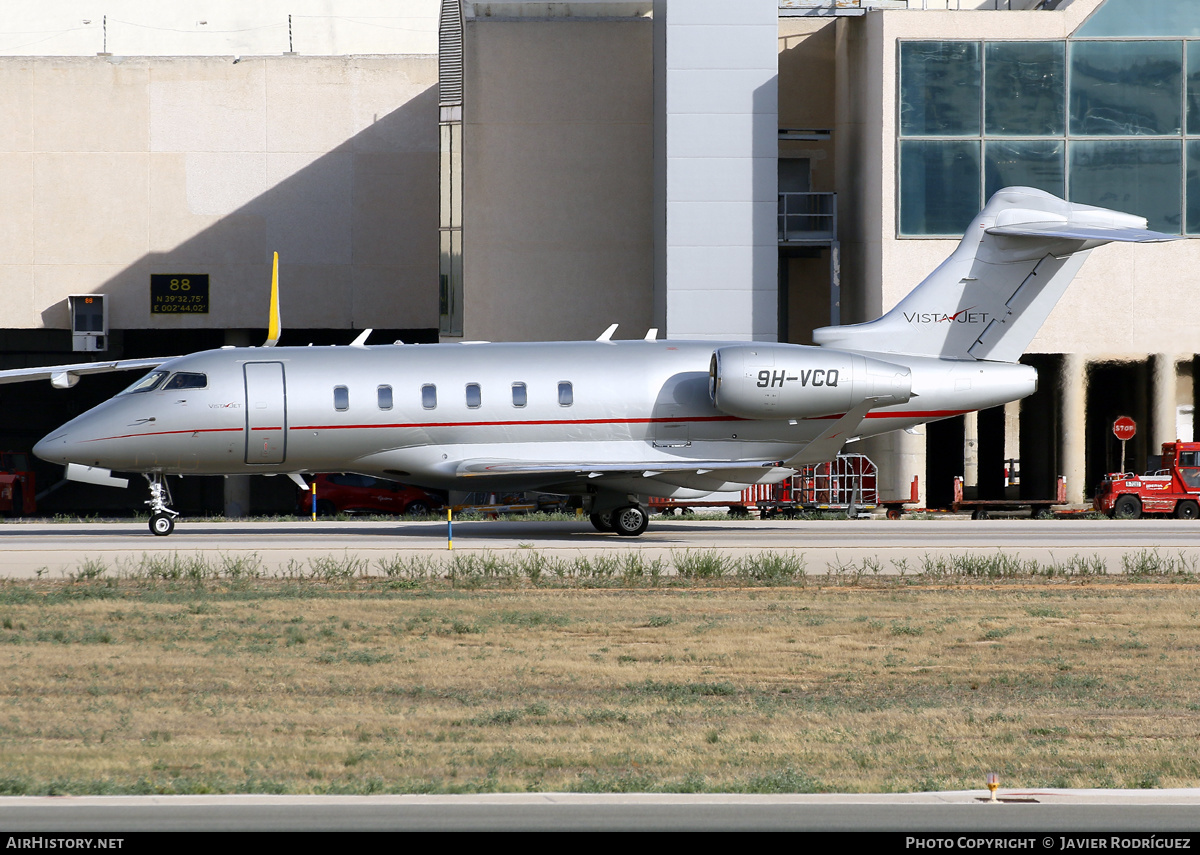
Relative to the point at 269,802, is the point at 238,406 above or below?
above

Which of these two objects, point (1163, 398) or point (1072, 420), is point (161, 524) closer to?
point (1072, 420)

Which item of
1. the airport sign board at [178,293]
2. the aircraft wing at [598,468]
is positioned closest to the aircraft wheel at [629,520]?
the aircraft wing at [598,468]

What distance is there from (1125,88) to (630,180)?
1442 centimetres

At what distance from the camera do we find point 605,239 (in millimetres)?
40750

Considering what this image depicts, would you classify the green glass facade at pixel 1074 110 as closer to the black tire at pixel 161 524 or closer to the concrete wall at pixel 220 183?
the concrete wall at pixel 220 183

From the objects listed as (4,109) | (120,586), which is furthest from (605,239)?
(120,586)

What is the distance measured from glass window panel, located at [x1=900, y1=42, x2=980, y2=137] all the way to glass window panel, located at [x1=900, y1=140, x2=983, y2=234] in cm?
43

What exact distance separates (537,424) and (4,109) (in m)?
30.1

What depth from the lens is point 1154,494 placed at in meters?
34.2

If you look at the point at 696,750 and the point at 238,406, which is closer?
the point at 696,750

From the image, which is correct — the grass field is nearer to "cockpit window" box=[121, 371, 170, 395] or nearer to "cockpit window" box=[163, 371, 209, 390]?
"cockpit window" box=[163, 371, 209, 390]

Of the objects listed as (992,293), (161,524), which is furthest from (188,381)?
(992,293)

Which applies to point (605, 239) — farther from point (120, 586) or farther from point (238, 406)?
point (120, 586)

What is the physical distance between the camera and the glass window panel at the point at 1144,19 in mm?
36031
